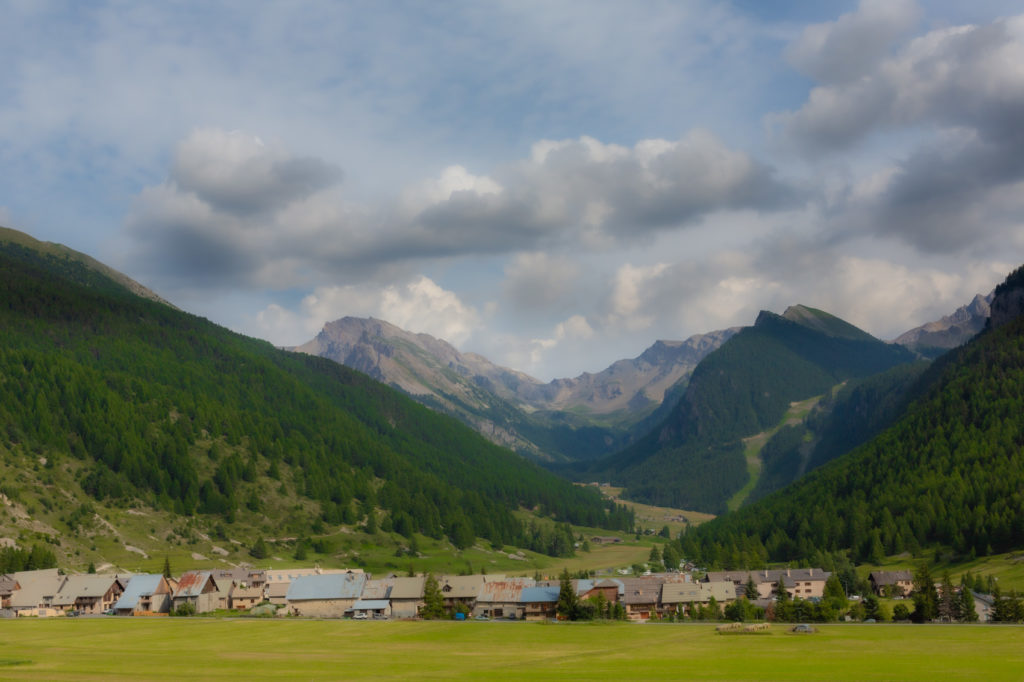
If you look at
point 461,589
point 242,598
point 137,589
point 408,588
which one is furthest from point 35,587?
point 461,589

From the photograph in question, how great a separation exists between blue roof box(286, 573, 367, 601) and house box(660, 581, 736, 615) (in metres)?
63.6

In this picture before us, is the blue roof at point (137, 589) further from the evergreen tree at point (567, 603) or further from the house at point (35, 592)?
the evergreen tree at point (567, 603)

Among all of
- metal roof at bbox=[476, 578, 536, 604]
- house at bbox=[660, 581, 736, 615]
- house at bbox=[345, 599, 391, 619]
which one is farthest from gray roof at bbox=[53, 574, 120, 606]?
house at bbox=[660, 581, 736, 615]

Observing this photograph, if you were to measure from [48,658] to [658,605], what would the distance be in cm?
10772

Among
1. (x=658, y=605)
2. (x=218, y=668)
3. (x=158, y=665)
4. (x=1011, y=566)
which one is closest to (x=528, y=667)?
(x=218, y=668)

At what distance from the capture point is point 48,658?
9819cm

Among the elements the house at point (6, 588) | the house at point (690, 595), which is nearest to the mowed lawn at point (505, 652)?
the house at point (690, 595)

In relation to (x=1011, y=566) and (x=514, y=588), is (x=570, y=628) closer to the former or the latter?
(x=514, y=588)

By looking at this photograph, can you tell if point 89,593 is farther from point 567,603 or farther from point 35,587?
point 567,603

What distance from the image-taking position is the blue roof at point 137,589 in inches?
7082

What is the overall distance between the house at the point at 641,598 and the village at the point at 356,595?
19cm

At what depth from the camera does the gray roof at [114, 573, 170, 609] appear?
17988 cm

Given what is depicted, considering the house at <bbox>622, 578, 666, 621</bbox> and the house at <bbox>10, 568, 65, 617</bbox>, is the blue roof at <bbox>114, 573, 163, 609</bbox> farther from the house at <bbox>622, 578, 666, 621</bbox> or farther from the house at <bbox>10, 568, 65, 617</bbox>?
the house at <bbox>622, 578, 666, 621</bbox>

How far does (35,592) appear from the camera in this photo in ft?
598
